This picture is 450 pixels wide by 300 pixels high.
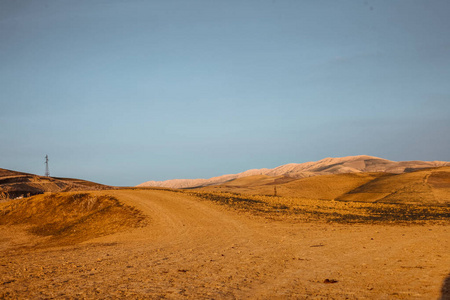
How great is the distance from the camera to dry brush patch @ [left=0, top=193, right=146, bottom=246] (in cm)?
2394

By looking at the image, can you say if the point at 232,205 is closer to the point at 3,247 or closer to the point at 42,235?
the point at 42,235

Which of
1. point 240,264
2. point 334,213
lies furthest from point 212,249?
point 334,213

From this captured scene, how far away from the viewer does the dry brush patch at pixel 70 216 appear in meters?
23.9

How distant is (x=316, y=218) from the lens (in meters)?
28.3

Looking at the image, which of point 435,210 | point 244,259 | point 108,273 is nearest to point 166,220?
point 244,259

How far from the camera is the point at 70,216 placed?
29188 millimetres

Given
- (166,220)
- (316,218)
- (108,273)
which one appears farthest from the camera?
(316,218)

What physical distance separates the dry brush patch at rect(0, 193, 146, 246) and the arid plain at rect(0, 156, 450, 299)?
0.40 ft

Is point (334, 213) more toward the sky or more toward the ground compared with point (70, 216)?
more toward the ground

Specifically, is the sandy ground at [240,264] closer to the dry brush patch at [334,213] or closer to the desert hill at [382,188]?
the dry brush patch at [334,213]

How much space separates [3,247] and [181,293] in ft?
59.7

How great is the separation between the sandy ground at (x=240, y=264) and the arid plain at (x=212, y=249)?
0.05 metres

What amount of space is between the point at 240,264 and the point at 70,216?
21.4 meters

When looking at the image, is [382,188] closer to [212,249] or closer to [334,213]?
[334,213]
